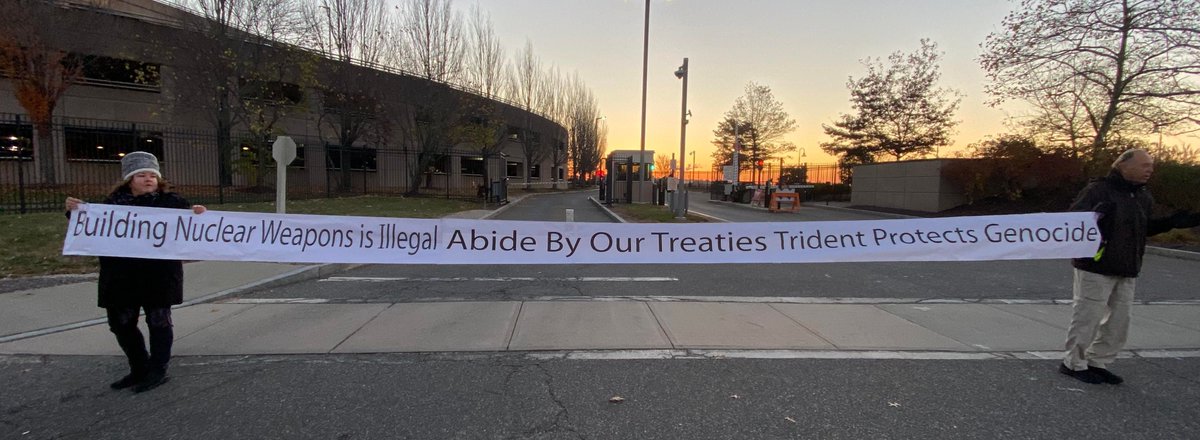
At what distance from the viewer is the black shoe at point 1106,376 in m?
3.77

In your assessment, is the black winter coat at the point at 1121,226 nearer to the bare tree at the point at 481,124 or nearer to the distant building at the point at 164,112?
the distant building at the point at 164,112

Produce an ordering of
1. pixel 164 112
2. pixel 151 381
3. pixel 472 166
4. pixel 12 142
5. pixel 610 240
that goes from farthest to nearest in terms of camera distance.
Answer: pixel 472 166 → pixel 164 112 → pixel 12 142 → pixel 610 240 → pixel 151 381

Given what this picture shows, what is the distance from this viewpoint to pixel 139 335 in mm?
3656

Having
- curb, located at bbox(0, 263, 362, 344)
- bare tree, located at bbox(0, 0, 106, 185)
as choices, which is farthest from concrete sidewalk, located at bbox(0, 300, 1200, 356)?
bare tree, located at bbox(0, 0, 106, 185)

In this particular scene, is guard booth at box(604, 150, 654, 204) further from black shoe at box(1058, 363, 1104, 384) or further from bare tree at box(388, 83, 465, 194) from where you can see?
black shoe at box(1058, 363, 1104, 384)

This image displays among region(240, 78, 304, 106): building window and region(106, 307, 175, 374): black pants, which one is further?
region(240, 78, 304, 106): building window

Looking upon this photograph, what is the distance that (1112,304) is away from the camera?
Result: 379 centimetres

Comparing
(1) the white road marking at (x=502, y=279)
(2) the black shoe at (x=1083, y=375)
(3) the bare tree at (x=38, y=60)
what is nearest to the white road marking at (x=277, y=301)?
(1) the white road marking at (x=502, y=279)

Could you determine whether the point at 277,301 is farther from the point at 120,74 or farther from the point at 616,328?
the point at 120,74

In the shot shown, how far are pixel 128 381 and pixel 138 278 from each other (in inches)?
30.5

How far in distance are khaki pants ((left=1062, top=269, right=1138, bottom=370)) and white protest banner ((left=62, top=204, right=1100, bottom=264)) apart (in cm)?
96

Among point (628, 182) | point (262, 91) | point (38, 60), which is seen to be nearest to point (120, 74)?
point (38, 60)

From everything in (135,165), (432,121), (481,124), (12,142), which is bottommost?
(135,165)

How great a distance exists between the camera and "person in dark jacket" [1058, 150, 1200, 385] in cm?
366
